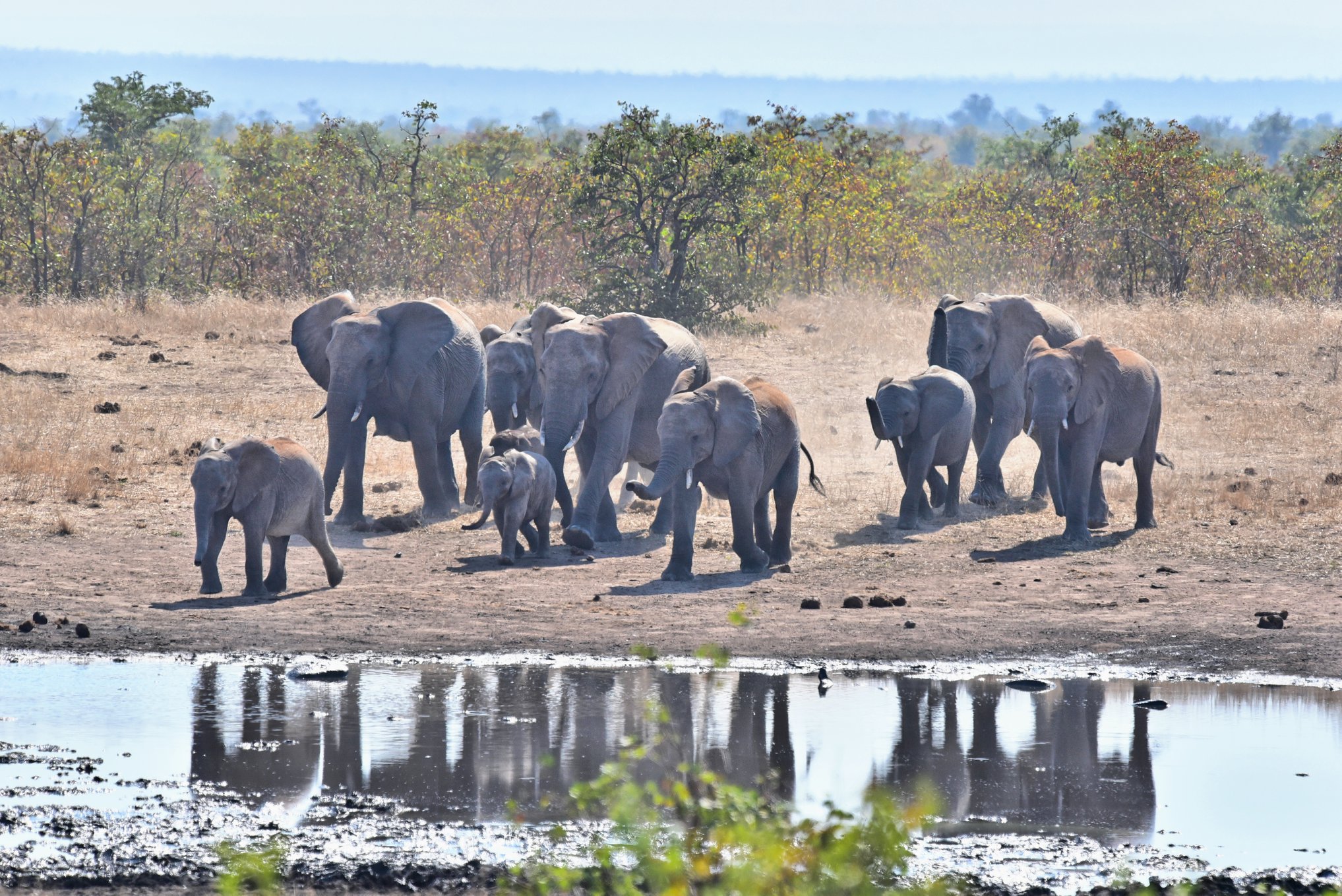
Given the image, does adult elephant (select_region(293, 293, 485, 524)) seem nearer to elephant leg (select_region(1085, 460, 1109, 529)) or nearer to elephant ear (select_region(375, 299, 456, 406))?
elephant ear (select_region(375, 299, 456, 406))

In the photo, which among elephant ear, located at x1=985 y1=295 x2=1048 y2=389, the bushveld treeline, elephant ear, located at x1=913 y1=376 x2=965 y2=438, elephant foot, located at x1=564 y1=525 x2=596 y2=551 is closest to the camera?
elephant foot, located at x1=564 y1=525 x2=596 y2=551

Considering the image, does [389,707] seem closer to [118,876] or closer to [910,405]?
[118,876]

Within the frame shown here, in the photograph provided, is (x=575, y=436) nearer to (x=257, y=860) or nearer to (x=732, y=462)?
(x=732, y=462)

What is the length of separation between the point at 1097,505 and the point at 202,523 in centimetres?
767

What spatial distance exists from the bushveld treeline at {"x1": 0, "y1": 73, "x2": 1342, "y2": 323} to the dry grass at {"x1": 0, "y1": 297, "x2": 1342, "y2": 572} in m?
2.43

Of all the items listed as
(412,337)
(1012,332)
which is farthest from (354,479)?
(1012,332)

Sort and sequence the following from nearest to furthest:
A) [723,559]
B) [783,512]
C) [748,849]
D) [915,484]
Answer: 1. [748,849]
2. [783,512]
3. [723,559]
4. [915,484]

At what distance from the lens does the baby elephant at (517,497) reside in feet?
43.4

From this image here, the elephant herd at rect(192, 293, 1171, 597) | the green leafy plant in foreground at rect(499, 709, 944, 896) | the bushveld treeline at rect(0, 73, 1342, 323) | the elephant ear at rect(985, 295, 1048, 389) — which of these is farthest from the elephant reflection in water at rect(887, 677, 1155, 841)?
the bushveld treeline at rect(0, 73, 1342, 323)

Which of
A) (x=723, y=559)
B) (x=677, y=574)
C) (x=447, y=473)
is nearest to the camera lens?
(x=677, y=574)

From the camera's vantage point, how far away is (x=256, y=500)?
11.9m

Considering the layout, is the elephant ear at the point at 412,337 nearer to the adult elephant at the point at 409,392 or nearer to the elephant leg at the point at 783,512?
the adult elephant at the point at 409,392

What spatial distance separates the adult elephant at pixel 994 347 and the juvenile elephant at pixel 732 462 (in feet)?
13.5

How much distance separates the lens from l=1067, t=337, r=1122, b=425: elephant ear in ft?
48.4
